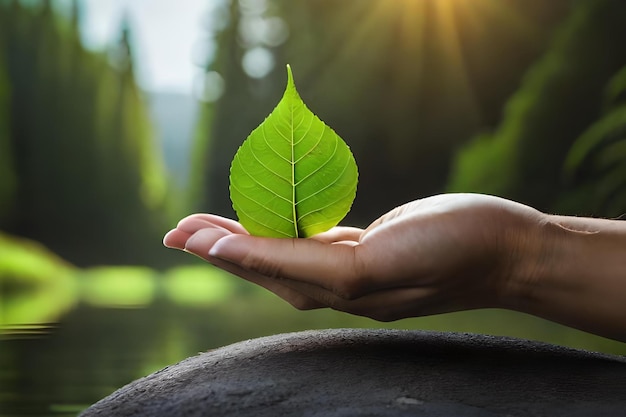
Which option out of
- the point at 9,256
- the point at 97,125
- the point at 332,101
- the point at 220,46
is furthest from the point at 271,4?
the point at 9,256

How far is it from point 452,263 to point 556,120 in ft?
6.56

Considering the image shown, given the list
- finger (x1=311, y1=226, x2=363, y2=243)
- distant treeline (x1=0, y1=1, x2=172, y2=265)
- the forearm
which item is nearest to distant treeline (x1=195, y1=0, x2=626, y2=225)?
distant treeline (x1=0, y1=1, x2=172, y2=265)

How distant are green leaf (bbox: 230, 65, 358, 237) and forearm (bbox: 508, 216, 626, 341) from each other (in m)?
0.17

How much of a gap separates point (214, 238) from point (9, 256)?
1645 millimetres

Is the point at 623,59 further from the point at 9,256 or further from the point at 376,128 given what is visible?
the point at 9,256

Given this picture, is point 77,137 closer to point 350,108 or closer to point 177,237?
point 350,108

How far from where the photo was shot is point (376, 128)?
2.28 meters

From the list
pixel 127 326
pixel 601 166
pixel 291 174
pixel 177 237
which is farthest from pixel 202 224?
pixel 601 166

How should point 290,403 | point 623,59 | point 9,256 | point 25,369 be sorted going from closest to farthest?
point 290,403 → point 25,369 → point 9,256 → point 623,59

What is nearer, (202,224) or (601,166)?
(202,224)

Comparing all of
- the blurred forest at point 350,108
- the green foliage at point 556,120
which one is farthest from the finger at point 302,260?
the green foliage at point 556,120

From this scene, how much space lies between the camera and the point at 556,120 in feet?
7.61

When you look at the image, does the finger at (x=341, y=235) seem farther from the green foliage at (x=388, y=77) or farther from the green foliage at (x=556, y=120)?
the green foliage at (x=556, y=120)

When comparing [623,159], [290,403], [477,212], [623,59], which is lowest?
[290,403]
